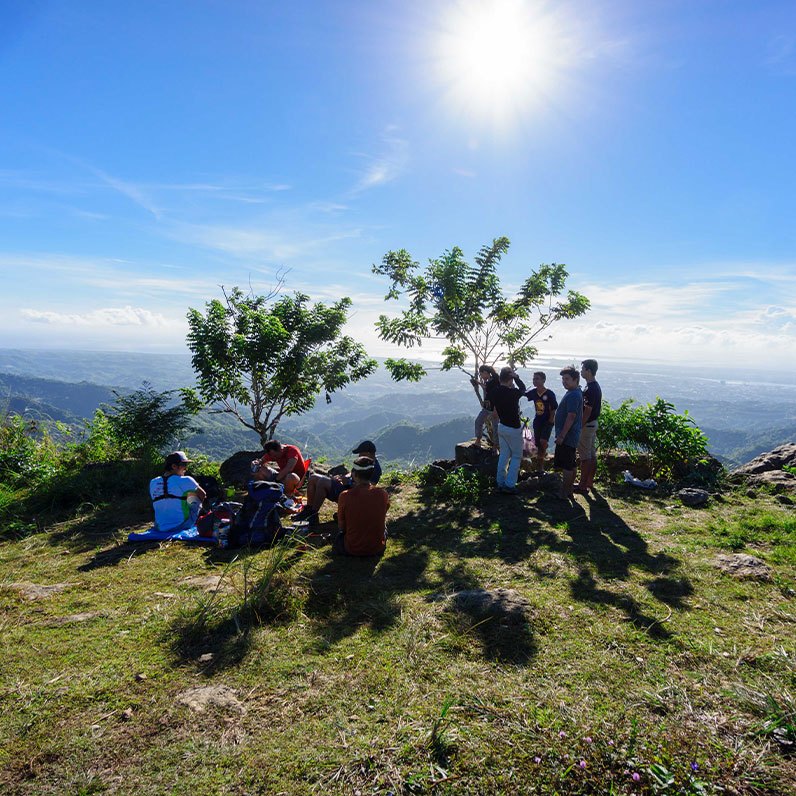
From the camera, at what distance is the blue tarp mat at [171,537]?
677 centimetres

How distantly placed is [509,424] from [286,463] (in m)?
4.63

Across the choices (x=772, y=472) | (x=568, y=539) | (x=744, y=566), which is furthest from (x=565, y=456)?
(x=772, y=472)

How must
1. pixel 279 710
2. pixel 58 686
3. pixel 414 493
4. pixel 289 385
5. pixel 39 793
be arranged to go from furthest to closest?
pixel 289 385 < pixel 414 493 < pixel 58 686 < pixel 279 710 < pixel 39 793

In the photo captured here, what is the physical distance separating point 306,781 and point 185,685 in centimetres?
132

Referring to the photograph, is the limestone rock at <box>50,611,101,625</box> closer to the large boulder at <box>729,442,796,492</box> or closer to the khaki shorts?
the khaki shorts

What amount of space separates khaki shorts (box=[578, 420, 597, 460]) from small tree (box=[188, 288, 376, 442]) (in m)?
8.25

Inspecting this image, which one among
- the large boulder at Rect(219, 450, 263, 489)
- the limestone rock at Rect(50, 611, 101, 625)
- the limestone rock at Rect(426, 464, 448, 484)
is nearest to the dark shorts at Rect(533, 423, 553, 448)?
the limestone rock at Rect(426, 464, 448, 484)

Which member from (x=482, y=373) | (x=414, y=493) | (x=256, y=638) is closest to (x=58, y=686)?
(x=256, y=638)

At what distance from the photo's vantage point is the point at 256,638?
150 inches

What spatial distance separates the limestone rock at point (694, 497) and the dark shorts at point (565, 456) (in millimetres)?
2395

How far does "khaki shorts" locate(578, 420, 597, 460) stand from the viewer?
28.7ft

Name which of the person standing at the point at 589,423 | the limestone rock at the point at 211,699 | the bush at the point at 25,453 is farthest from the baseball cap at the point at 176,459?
the person standing at the point at 589,423

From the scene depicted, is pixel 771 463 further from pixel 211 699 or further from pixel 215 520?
pixel 211 699

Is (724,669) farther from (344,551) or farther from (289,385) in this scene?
(289,385)
